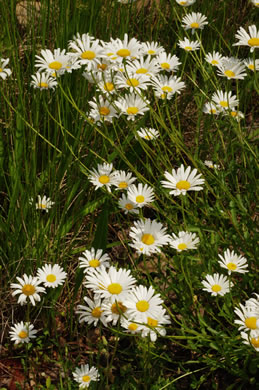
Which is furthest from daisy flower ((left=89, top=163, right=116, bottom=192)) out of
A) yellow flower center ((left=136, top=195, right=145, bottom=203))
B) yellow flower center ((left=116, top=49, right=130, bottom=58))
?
yellow flower center ((left=116, top=49, right=130, bottom=58))

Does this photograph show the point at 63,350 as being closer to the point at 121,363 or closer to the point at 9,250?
the point at 121,363

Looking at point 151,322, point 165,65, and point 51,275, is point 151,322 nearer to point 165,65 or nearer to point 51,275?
point 51,275

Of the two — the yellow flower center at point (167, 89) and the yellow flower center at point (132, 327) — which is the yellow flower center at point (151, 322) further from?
the yellow flower center at point (167, 89)

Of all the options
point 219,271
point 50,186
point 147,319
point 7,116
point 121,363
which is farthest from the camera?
point 7,116

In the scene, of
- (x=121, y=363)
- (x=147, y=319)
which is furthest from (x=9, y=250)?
(x=147, y=319)

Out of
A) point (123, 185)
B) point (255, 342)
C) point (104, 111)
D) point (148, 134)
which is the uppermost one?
point (104, 111)

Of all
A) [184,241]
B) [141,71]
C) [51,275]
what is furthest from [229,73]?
[51,275]

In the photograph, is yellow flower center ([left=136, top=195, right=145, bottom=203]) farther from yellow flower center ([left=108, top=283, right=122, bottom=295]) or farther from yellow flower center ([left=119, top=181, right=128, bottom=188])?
yellow flower center ([left=108, top=283, right=122, bottom=295])
